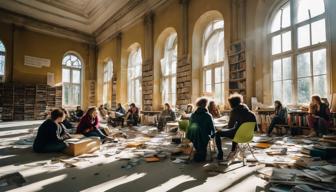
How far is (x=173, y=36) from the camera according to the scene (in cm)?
1108

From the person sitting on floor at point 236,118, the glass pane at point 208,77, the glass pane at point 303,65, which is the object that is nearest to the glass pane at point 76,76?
the glass pane at point 208,77

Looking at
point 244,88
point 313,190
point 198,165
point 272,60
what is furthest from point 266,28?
point 313,190

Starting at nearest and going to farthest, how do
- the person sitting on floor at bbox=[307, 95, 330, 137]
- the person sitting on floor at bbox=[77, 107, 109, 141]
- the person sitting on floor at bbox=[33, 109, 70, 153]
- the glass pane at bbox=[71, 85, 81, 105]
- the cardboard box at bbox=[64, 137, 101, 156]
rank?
the cardboard box at bbox=[64, 137, 101, 156]
the person sitting on floor at bbox=[33, 109, 70, 153]
the person sitting on floor at bbox=[307, 95, 330, 137]
the person sitting on floor at bbox=[77, 107, 109, 141]
the glass pane at bbox=[71, 85, 81, 105]

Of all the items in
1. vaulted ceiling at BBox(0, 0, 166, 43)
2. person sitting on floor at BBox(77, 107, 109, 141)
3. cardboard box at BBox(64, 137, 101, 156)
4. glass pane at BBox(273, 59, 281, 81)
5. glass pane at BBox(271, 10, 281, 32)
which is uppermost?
vaulted ceiling at BBox(0, 0, 166, 43)

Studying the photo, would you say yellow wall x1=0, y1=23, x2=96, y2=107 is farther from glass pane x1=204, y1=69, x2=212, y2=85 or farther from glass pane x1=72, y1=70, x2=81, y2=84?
glass pane x1=204, y1=69, x2=212, y2=85

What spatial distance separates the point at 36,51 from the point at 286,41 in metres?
13.9

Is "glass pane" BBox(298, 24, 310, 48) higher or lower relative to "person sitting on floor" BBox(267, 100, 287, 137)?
higher

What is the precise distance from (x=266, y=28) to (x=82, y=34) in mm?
13064

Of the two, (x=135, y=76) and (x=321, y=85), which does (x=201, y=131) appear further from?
(x=135, y=76)

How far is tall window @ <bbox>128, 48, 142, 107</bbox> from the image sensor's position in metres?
13.2

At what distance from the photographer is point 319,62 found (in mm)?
6043

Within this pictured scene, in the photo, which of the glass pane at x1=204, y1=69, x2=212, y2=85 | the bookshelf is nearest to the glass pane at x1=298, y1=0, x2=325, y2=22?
the glass pane at x1=204, y1=69, x2=212, y2=85

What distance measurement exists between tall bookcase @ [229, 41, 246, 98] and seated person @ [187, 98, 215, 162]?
3799 millimetres

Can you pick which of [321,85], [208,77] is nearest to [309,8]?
[321,85]
